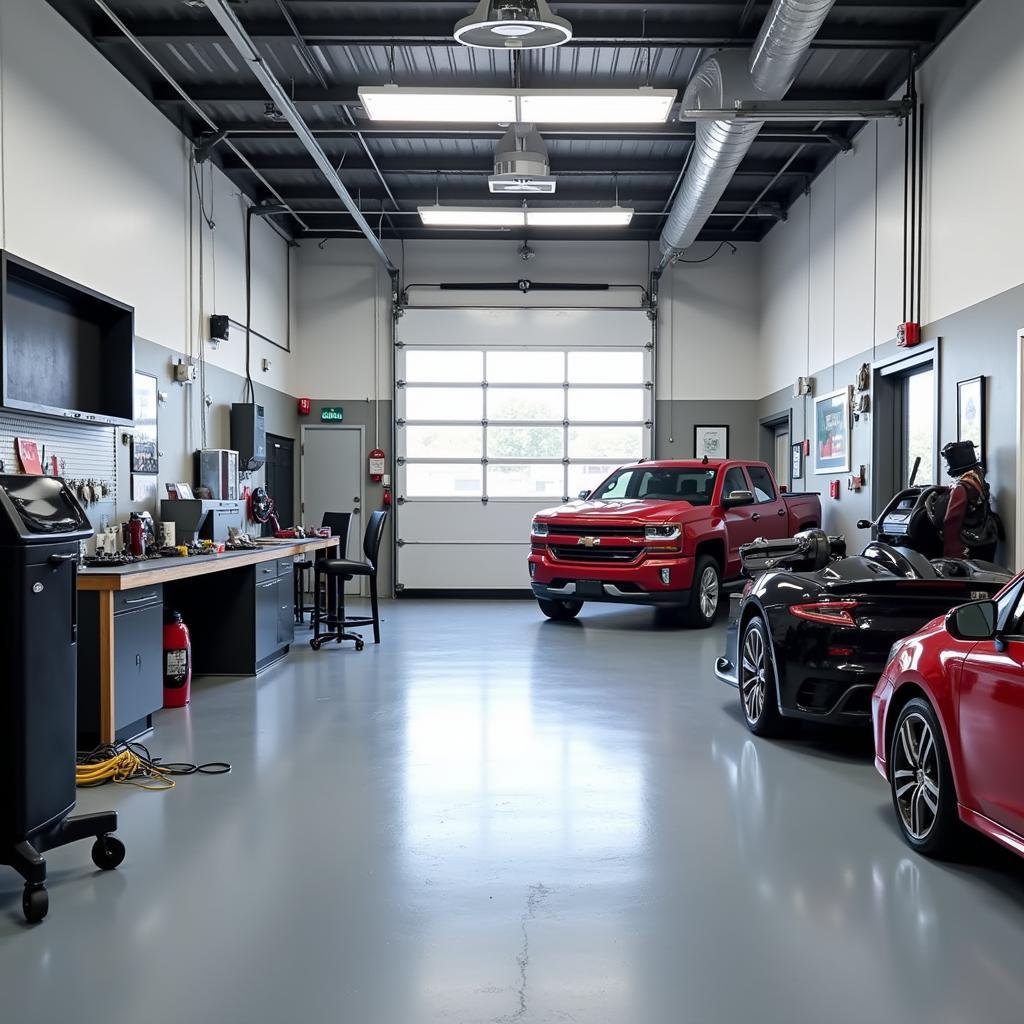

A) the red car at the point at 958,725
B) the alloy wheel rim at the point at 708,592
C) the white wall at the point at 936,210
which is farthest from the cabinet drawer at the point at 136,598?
the white wall at the point at 936,210

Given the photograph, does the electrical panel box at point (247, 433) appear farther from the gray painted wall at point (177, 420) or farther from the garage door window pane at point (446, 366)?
the garage door window pane at point (446, 366)

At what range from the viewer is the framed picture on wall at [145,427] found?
25.9 feet

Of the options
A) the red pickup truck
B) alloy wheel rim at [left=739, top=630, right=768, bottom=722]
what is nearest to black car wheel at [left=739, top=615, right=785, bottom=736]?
alloy wheel rim at [left=739, top=630, right=768, bottom=722]

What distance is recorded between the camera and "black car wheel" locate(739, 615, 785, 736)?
5098 mm

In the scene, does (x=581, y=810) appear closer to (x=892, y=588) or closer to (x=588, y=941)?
(x=588, y=941)

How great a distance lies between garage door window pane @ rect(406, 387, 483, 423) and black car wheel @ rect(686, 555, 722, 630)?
518 cm

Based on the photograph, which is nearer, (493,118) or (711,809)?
(711,809)

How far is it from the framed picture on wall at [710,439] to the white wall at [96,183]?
683cm

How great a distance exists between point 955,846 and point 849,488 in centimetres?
726

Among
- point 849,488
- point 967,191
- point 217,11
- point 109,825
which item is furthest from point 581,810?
point 849,488

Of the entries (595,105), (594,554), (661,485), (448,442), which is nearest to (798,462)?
(661,485)

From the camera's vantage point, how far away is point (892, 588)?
15.0 feet

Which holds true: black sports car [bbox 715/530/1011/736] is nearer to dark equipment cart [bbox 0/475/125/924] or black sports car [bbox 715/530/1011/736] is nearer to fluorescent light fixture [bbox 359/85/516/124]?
dark equipment cart [bbox 0/475/125/924]

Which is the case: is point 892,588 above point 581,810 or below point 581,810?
above
